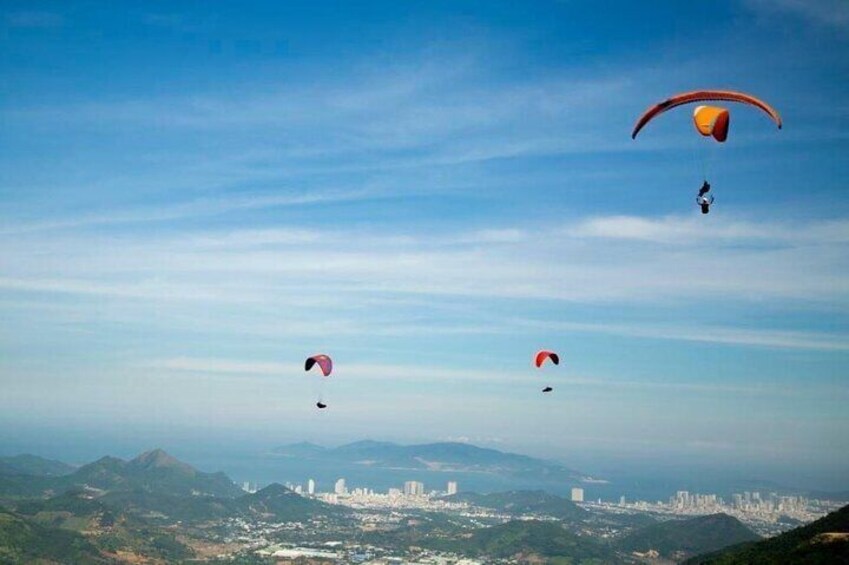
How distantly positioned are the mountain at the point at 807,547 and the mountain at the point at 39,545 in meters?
96.2

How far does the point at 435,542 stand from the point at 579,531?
57.3 metres

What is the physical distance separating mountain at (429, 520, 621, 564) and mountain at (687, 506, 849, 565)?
81.4 metres

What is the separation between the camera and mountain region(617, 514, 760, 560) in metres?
146

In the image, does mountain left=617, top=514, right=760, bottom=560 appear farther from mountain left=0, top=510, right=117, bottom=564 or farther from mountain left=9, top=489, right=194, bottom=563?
mountain left=0, top=510, right=117, bottom=564

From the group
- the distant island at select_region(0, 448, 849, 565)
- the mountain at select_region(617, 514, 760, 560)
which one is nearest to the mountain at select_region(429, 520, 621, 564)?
the distant island at select_region(0, 448, 849, 565)

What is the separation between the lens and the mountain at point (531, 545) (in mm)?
137750

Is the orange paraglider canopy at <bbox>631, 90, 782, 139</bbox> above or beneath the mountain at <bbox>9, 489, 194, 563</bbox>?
above

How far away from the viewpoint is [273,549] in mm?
137750

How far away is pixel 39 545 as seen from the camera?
4294 inches

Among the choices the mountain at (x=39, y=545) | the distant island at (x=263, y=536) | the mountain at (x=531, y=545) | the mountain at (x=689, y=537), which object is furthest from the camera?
the mountain at (x=689, y=537)

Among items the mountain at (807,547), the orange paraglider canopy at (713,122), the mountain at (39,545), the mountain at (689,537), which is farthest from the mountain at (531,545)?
the orange paraglider canopy at (713,122)

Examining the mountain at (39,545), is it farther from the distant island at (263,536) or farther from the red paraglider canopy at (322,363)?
the red paraglider canopy at (322,363)

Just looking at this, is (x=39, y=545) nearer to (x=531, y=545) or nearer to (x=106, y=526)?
(x=106, y=526)

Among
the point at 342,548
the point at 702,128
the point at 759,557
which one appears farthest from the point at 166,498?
the point at 702,128
